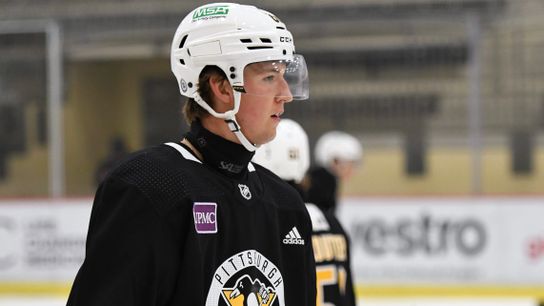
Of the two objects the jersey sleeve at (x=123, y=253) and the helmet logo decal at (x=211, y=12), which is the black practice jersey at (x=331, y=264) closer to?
the helmet logo decal at (x=211, y=12)

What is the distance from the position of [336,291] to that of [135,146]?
5.89 metres

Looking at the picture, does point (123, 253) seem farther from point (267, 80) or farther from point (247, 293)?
point (267, 80)

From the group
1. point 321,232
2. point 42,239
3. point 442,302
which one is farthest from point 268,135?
point 42,239

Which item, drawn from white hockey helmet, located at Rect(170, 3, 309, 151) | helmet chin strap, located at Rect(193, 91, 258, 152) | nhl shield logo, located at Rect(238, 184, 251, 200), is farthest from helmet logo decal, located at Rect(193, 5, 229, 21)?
nhl shield logo, located at Rect(238, 184, 251, 200)

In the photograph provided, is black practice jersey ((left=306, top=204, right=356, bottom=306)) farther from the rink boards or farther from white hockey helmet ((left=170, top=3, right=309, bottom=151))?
the rink boards

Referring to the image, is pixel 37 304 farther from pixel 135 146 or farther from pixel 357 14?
pixel 357 14

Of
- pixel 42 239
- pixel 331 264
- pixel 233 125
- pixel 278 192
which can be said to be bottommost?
pixel 42 239

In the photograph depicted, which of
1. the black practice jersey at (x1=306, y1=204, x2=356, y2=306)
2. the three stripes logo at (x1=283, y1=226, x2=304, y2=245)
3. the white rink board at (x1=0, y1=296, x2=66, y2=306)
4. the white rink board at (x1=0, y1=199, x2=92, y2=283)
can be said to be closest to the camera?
the three stripes logo at (x1=283, y1=226, x2=304, y2=245)

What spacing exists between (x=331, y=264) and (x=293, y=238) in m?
1.18

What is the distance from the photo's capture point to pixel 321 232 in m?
2.71

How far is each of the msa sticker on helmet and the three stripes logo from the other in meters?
0.07

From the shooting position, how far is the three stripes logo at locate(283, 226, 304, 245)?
5.00 feet

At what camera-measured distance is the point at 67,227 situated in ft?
25.6

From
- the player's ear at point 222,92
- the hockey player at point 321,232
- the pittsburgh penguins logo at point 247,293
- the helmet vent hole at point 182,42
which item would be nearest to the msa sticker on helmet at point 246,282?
the pittsburgh penguins logo at point 247,293
